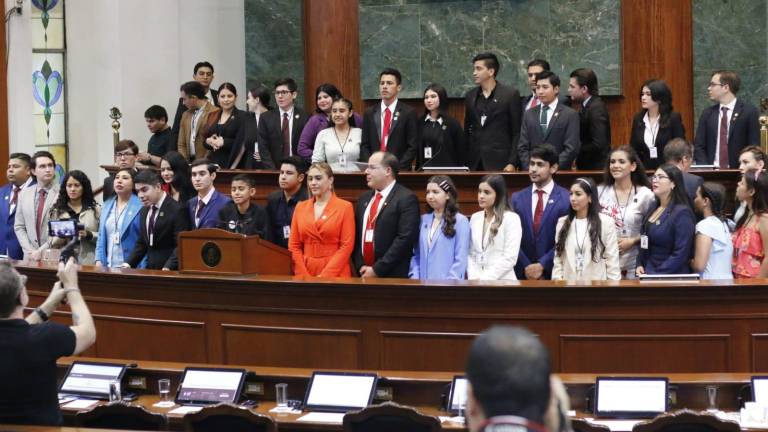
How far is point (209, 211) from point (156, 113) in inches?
149

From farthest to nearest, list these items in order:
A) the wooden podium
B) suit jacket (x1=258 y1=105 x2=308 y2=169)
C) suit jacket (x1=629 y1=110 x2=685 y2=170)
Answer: suit jacket (x1=258 y1=105 x2=308 y2=169), suit jacket (x1=629 y1=110 x2=685 y2=170), the wooden podium

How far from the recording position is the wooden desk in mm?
6684

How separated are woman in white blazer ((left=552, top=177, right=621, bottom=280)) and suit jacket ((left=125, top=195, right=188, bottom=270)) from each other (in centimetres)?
257

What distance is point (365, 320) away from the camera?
277 inches

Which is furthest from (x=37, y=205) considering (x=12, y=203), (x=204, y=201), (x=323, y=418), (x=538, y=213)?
(x=323, y=418)

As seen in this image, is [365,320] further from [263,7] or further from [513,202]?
[263,7]

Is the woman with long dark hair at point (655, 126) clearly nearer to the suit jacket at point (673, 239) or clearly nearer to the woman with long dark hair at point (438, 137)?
the woman with long dark hair at point (438, 137)

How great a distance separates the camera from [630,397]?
575cm

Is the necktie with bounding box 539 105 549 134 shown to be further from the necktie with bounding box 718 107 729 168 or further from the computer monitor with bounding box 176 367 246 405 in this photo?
the computer monitor with bounding box 176 367 246 405

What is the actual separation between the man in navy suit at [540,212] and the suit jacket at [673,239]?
2.22 ft

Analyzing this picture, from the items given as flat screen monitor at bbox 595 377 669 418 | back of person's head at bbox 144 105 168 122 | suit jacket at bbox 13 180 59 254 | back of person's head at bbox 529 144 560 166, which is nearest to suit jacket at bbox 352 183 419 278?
back of person's head at bbox 529 144 560 166

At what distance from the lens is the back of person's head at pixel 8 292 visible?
4.53m

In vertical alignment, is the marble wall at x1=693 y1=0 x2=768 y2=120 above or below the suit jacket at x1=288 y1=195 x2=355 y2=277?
above

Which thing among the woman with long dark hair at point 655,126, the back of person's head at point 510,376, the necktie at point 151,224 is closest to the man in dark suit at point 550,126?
the woman with long dark hair at point 655,126
